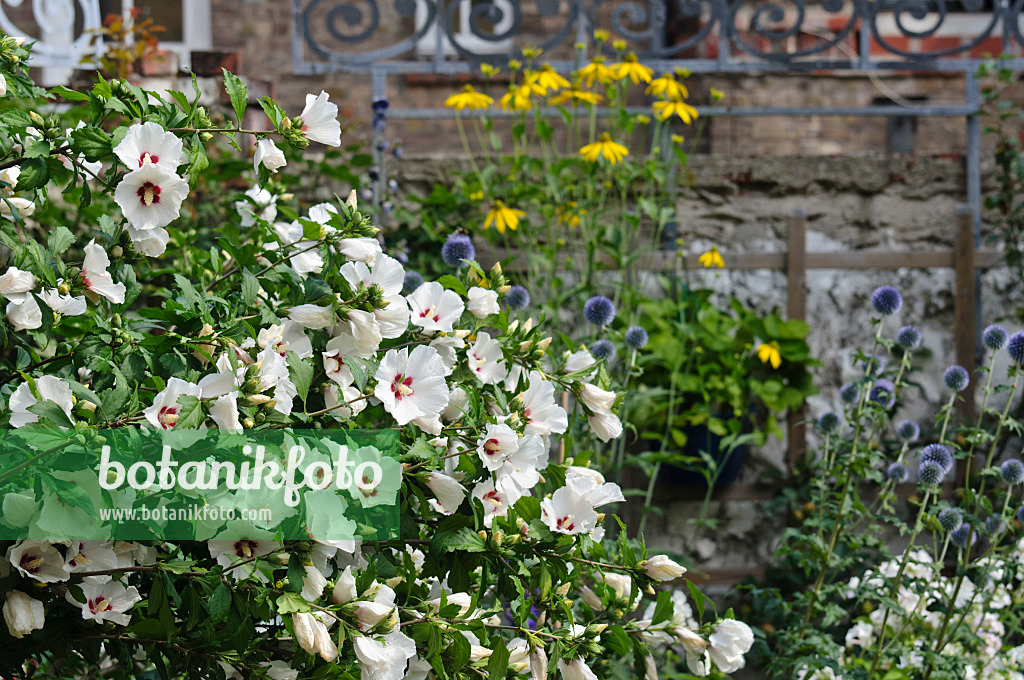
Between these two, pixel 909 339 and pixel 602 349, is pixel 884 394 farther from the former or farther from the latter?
pixel 602 349

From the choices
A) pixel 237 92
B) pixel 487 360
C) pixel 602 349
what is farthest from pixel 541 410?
pixel 602 349

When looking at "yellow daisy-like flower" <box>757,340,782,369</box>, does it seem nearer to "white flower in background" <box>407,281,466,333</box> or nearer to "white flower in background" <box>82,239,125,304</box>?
"white flower in background" <box>407,281,466,333</box>

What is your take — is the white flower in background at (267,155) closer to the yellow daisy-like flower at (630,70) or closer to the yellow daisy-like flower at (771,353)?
the yellow daisy-like flower at (630,70)

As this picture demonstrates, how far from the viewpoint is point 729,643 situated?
44.1 inches

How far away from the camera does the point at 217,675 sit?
0.93 meters

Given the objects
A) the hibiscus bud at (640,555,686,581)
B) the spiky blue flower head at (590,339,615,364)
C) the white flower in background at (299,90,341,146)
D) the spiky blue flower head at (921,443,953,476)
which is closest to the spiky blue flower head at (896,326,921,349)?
the spiky blue flower head at (921,443,953,476)

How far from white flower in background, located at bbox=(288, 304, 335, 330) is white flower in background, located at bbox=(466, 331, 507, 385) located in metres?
0.20

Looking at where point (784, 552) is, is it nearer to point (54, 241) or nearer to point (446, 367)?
point (446, 367)

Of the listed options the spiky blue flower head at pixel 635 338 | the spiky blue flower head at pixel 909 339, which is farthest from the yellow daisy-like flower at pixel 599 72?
the spiky blue flower head at pixel 909 339

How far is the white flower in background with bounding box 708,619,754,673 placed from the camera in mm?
1117

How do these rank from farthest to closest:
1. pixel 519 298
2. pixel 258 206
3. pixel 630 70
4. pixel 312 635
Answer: pixel 630 70 < pixel 519 298 < pixel 258 206 < pixel 312 635

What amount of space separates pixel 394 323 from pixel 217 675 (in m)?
0.43

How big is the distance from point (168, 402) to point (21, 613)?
Result: 0.83 feet

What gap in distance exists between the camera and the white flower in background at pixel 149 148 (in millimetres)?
894
